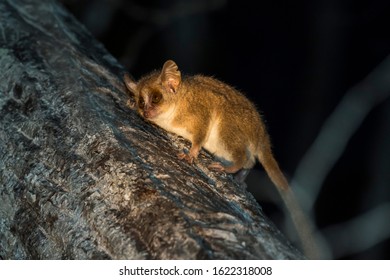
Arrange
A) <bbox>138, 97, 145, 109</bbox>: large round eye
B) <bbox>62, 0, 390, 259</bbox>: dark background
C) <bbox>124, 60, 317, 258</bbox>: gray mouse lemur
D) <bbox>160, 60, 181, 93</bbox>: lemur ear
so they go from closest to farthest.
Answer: <bbox>138, 97, 145, 109</bbox>: large round eye → <bbox>124, 60, 317, 258</bbox>: gray mouse lemur → <bbox>160, 60, 181, 93</bbox>: lemur ear → <bbox>62, 0, 390, 259</bbox>: dark background

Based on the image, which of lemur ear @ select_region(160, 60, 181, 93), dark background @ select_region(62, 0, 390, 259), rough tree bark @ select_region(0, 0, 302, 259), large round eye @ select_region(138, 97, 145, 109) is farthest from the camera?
dark background @ select_region(62, 0, 390, 259)

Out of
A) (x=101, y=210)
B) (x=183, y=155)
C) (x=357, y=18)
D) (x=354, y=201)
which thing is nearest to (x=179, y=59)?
(x=357, y=18)

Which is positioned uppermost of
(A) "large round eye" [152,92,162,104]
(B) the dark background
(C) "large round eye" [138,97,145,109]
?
(A) "large round eye" [152,92,162,104]

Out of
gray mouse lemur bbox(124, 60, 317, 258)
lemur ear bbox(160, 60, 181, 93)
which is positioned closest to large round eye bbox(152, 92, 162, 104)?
gray mouse lemur bbox(124, 60, 317, 258)

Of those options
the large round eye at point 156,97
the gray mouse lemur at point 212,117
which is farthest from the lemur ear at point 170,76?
the large round eye at point 156,97

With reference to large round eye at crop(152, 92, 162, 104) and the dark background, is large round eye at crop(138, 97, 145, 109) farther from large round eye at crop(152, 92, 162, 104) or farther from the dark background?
the dark background

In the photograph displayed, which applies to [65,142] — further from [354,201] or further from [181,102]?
[354,201]

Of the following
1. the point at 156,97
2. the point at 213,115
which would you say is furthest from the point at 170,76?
the point at 213,115

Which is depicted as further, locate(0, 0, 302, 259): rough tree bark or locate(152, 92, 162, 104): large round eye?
locate(152, 92, 162, 104): large round eye

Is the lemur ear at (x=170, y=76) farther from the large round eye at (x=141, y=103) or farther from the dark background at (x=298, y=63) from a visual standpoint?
the dark background at (x=298, y=63)
